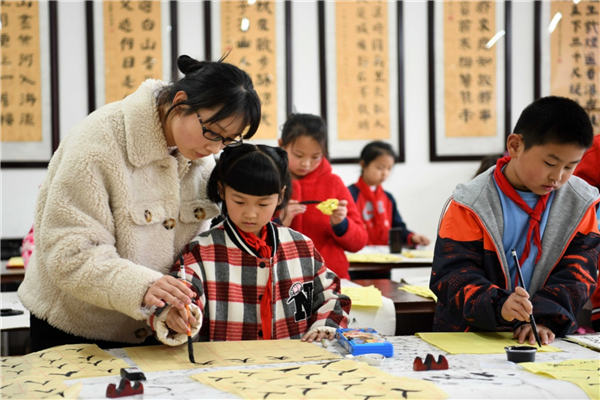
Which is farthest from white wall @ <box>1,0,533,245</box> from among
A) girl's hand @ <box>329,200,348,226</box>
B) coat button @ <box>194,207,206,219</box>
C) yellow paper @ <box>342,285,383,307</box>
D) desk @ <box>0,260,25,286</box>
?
coat button @ <box>194,207,206,219</box>

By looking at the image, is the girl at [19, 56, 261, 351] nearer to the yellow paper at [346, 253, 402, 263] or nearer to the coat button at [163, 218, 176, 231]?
the coat button at [163, 218, 176, 231]

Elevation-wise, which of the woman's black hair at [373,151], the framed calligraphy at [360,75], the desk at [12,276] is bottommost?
the desk at [12,276]

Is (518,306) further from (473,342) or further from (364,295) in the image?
(364,295)

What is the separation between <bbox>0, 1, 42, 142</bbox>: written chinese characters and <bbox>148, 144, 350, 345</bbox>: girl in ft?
9.09

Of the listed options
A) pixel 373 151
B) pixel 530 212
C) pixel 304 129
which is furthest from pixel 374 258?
pixel 530 212

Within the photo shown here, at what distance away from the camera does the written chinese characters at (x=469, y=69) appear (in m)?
4.50

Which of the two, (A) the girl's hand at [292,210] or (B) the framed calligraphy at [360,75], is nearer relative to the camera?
(A) the girl's hand at [292,210]

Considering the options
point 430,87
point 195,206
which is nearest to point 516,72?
point 430,87

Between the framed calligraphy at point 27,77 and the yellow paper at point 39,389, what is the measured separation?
10.2 ft

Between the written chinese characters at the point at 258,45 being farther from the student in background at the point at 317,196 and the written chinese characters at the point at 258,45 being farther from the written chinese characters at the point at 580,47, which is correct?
the written chinese characters at the point at 580,47

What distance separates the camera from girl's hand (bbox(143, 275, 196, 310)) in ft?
4.29

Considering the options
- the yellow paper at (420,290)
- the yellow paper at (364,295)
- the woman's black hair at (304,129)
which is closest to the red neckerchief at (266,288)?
the yellow paper at (364,295)

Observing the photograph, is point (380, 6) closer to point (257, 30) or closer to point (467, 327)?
point (257, 30)

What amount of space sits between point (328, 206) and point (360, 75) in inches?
82.2
